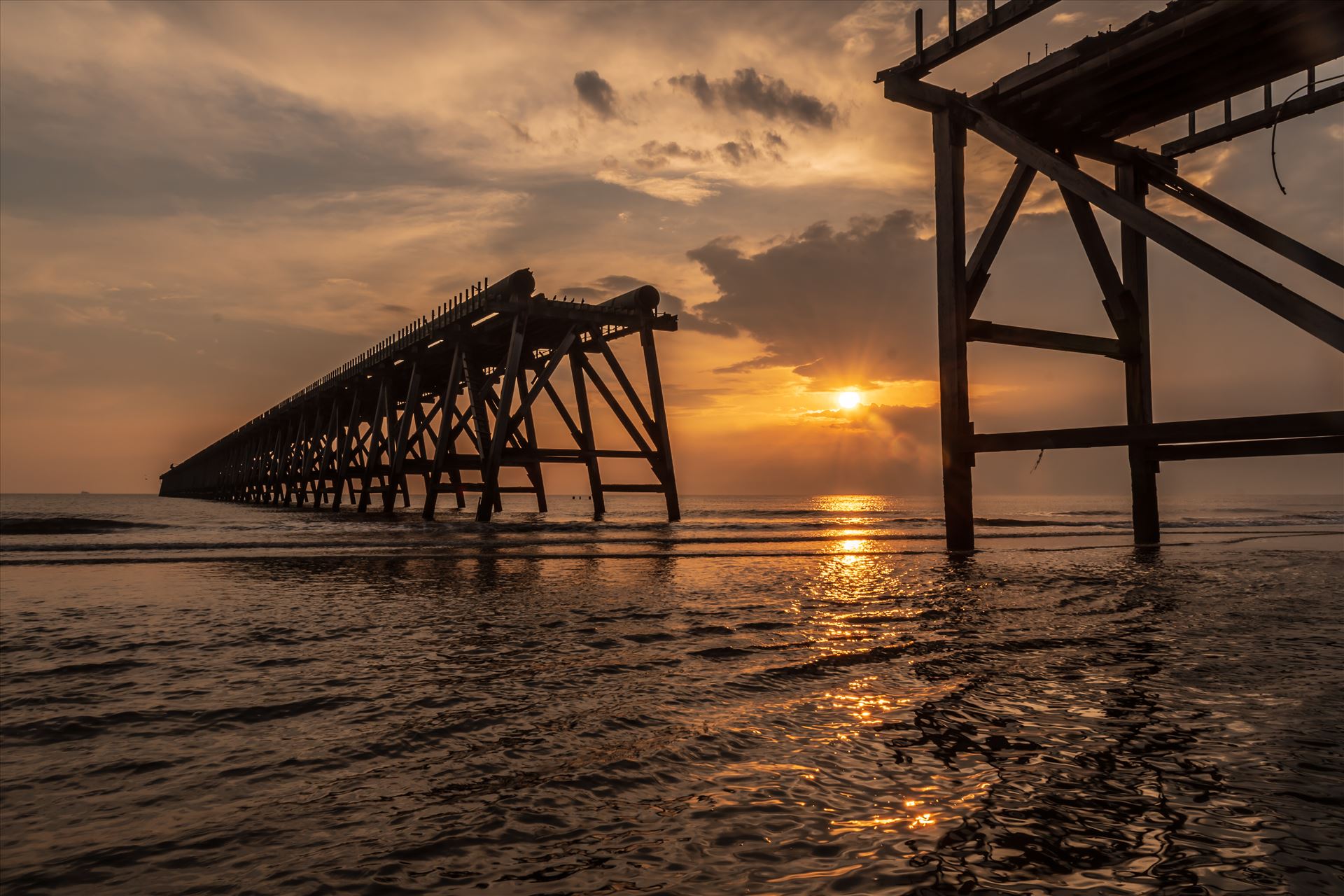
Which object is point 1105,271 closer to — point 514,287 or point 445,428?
point 514,287

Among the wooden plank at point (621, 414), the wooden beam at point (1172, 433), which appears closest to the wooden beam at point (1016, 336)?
the wooden beam at point (1172, 433)

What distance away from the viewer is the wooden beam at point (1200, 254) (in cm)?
558

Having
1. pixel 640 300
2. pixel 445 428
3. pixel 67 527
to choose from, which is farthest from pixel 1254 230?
pixel 67 527

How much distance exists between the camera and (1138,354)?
9328 mm

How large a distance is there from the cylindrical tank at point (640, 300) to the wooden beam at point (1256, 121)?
12.3m

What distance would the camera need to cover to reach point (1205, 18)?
22.0 ft

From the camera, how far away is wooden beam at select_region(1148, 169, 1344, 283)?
6367mm

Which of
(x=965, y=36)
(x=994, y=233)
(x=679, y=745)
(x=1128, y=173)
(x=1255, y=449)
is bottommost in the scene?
(x=679, y=745)

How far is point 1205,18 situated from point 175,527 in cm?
2379

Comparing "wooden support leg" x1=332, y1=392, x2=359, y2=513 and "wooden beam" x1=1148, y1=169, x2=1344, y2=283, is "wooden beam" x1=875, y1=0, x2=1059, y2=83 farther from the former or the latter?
"wooden support leg" x1=332, y1=392, x2=359, y2=513

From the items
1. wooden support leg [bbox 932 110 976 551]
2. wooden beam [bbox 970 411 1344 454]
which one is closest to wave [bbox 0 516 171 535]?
wooden support leg [bbox 932 110 976 551]

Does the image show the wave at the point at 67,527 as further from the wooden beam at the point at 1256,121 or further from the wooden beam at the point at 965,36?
the wooden beam at the point at 1256,121

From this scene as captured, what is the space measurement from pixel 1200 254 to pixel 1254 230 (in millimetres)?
1604

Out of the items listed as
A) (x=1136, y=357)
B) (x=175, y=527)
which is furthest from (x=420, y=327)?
(x=1136, y=357)
